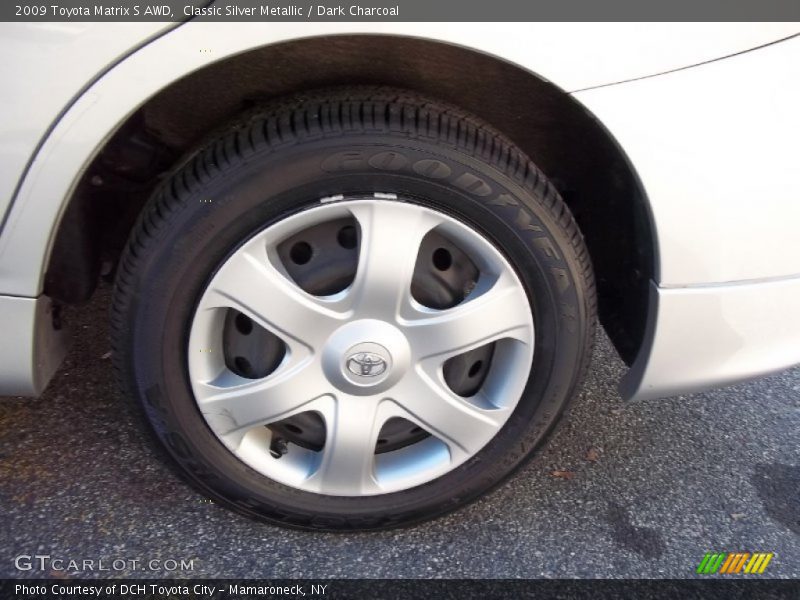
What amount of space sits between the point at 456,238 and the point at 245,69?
576 mm

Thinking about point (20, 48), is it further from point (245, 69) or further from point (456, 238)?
point (456, 238)

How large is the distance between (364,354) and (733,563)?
41.3 inches

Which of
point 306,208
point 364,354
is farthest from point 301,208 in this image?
point 364,354

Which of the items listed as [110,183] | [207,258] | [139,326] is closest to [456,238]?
[207,258]

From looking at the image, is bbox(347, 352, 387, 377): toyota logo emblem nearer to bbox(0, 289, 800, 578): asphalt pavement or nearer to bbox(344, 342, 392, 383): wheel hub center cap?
bbox(344, 342, 392, 383): wheel hub center cap

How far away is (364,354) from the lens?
158 cm

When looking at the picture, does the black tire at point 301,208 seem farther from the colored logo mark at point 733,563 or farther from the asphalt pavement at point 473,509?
the colored logo mark at point 733,563

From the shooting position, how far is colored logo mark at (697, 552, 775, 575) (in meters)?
1.78

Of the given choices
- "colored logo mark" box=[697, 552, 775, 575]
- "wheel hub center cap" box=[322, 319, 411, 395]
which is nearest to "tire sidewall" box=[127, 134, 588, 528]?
"wheel hub center cap" box=[322, 319, 411, 395]

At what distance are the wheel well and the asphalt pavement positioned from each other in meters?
0.43

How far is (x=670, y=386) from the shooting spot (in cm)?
172

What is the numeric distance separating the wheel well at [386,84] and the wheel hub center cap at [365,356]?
0.54 metres

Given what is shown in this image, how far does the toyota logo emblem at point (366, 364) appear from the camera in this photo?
1584 mm

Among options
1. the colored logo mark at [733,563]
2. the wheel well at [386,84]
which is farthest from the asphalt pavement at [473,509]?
the wheel well at [386,84]
